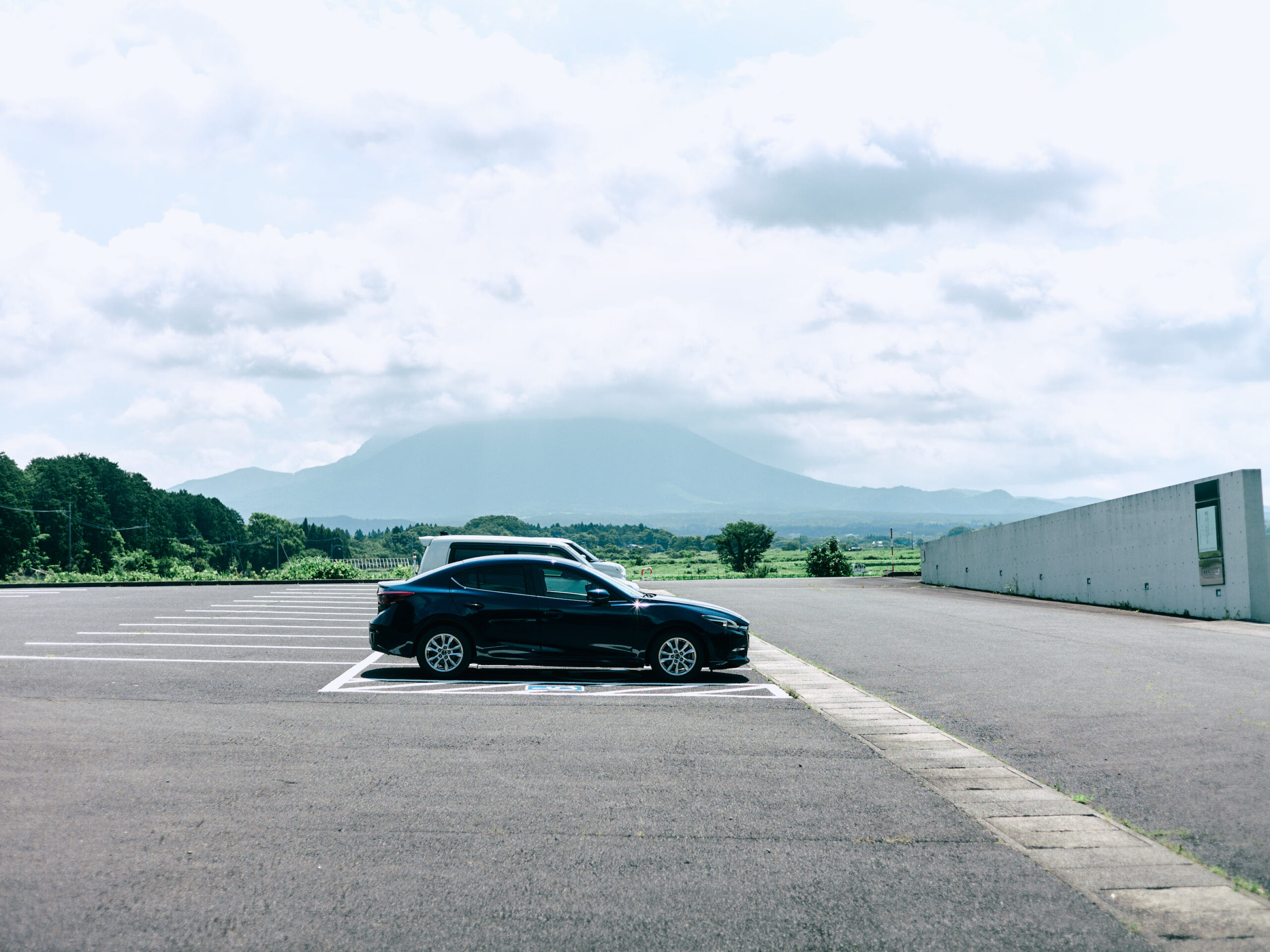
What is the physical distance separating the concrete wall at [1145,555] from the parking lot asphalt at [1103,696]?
2.78ft

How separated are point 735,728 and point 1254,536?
16.1m

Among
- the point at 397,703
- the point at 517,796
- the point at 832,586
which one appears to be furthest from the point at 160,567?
the point at 517,796

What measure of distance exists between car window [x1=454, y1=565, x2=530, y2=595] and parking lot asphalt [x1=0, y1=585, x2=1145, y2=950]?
182 centimetres

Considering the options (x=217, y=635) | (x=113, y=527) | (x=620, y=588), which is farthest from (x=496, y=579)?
(x=113, y=527)

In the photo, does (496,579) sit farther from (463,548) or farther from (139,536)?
(139,536)

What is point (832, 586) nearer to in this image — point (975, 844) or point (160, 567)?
point (975, 844)

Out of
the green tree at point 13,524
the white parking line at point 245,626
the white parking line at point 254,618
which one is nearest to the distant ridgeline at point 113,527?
the green tree at point 13,524

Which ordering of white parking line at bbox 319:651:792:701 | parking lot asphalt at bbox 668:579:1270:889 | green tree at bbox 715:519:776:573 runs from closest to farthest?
parking lot asphalt at bbox 668:579:1270:889, white parking line at bbox 319:651:792:701, green tree at bbox 715:519:776:573

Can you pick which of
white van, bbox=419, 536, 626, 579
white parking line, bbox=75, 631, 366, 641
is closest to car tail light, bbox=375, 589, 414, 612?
white van, bbox=419, 536, 626, 579

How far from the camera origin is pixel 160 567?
6131cm

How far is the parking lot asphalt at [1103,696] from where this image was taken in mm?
6238

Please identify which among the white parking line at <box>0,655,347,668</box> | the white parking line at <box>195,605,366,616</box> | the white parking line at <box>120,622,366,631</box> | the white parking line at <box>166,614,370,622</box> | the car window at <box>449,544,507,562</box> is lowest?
the white parking line at <box>0,655,347,668</box>

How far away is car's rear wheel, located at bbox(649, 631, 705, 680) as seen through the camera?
1145 cm

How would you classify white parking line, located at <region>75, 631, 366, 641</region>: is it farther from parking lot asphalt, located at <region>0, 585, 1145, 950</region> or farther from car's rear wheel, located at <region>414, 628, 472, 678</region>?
parking lot asphalt, located at <region>0, 585, 1145, 950</region>
